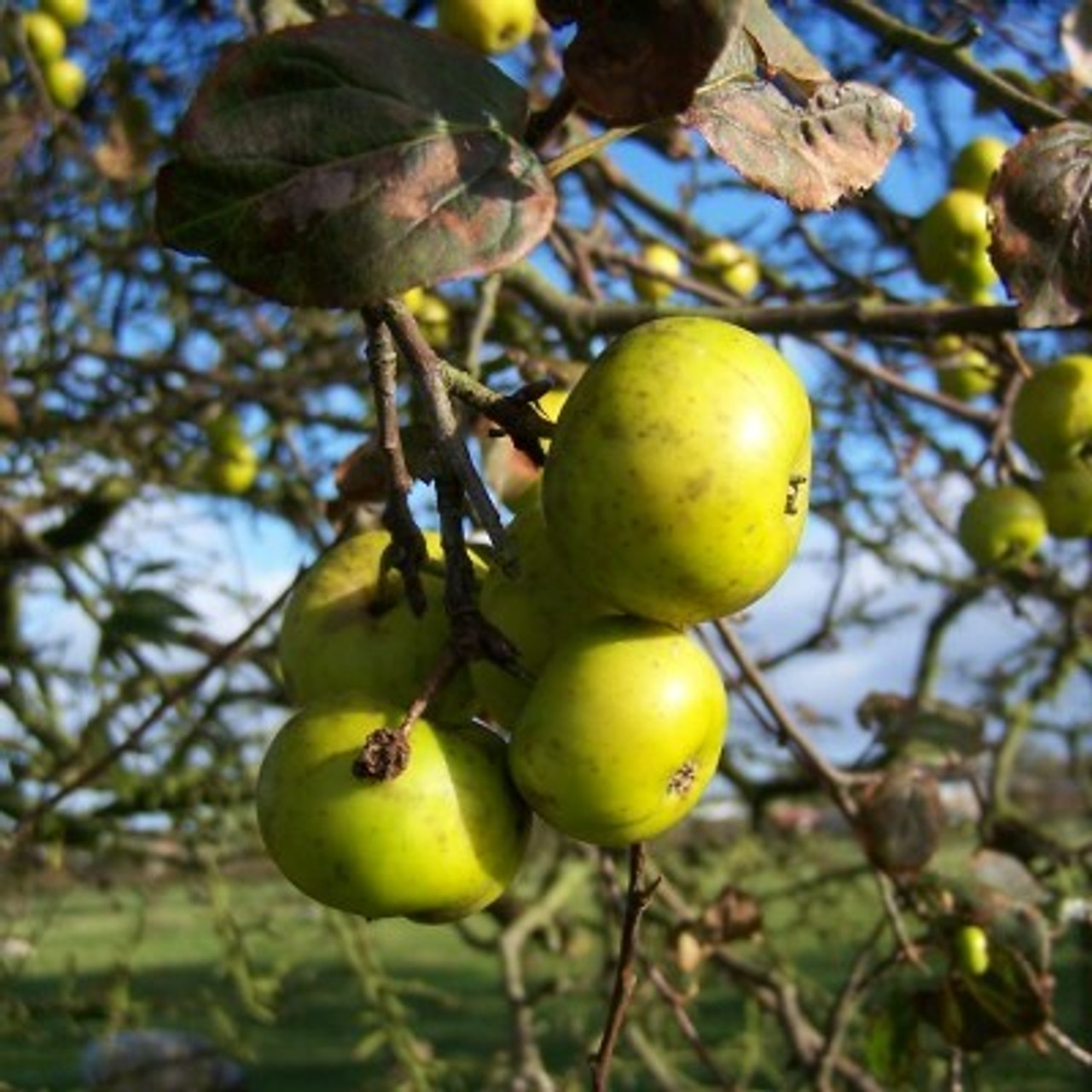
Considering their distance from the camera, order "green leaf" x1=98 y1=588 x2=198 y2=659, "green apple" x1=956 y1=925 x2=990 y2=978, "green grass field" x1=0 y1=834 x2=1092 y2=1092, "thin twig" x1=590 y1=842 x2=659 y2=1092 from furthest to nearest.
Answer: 1. "green grass field" x1=0 y1=834 x2=1092 y2=1092
2. "green leaf" x1=98 y1=588 x2=198 y2=659
3. "green apple" x1=956 y1=925 x2=990 y2=978
4. "thin twig" x1=590 y1=842 x2=659 y2=1092

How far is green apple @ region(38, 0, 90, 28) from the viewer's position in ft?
10.9

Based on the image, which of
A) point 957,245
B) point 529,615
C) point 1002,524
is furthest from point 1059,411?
point 529,615

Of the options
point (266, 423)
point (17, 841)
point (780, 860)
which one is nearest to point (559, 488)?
point (17, 841)

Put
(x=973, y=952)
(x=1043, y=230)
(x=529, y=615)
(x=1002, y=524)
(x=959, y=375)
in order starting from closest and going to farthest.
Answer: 1. (x=529, y=615)
2. (x=1043, y=230)
3. (x=973, y=952)
4. (x=1002, y=524)
5. (x=959, y=375)

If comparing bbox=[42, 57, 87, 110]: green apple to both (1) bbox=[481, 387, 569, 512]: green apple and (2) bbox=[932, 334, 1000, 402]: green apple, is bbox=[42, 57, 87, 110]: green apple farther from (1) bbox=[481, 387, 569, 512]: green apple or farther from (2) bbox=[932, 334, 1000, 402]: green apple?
(1) bbox=[481, 387, 569, 512]: green apple

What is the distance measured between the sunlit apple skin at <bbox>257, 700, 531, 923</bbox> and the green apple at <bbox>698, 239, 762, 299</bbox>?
2121mm

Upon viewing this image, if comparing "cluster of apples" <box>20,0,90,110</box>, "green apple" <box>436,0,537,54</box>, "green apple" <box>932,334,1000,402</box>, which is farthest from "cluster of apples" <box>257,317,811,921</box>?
"cluster of apples" <box>20,0,90,110</box>

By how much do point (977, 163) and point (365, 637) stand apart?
1.73 metres

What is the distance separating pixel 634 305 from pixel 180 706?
1942mm

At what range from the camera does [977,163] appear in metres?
2.34

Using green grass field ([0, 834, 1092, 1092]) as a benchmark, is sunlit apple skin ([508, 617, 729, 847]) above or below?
above

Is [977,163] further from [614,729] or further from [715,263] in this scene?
[614,729]

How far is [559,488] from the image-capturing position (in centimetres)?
81

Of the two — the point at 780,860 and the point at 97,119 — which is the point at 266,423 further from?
the point at 780,860
